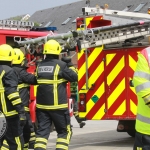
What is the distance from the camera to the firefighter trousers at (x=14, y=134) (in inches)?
299

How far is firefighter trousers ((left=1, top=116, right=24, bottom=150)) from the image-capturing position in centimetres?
760

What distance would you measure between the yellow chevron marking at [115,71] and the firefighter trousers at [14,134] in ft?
8.05

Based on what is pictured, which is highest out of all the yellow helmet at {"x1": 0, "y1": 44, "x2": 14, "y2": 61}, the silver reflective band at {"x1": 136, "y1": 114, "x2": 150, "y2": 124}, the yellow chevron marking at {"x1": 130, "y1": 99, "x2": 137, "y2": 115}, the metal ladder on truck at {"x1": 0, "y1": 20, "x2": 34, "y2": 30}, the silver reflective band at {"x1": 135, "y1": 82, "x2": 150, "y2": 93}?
the metal ladder on truck at {"x1": 0, "y1": 20, "x2": 34, "y2": 30}

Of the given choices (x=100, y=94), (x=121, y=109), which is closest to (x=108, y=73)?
(x=100, y=94)

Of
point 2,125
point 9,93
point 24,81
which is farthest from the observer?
point 24,81

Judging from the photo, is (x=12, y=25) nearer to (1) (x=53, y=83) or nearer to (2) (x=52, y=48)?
(2) (x=52, y=48)

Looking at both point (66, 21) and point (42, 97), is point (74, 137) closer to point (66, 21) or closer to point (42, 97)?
point (42, 97)

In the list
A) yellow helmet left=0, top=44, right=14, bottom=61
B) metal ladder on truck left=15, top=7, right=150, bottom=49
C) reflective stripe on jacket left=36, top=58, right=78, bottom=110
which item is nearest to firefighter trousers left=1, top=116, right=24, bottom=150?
reflective stripe on jacket left=36, top=58, right=78, bottom=110

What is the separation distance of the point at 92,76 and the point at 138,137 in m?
4.72

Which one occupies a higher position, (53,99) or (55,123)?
(53,99)

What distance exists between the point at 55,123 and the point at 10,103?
758 mm

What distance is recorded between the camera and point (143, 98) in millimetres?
5000

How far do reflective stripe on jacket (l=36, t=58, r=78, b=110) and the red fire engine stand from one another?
1.07m

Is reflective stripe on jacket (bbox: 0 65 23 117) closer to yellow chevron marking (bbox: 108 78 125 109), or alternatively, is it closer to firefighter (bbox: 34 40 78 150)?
firefighter (bbox: 34 40 78 150)
